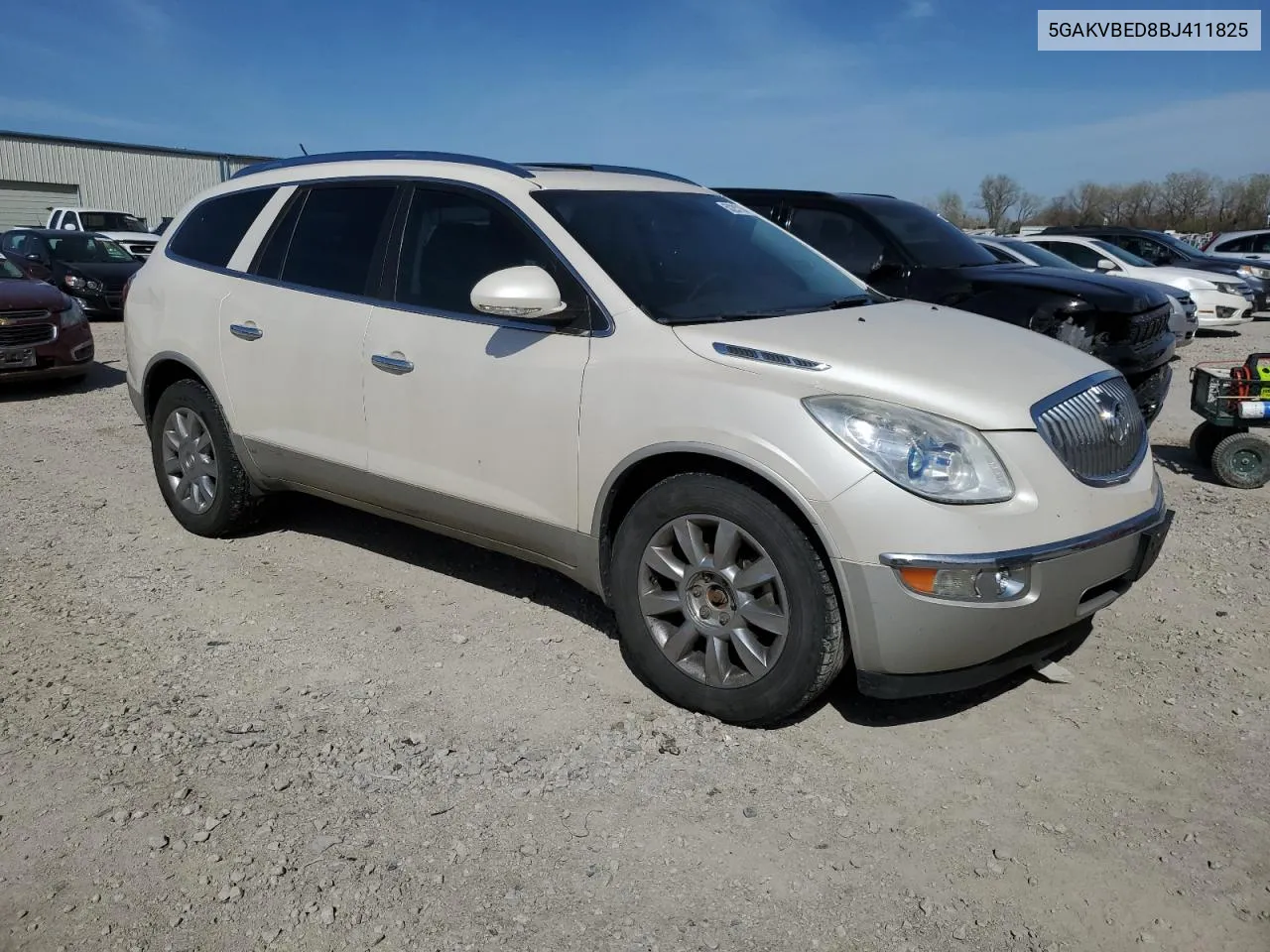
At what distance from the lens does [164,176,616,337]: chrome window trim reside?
12.1 ft

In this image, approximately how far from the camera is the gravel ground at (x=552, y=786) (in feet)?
8.43

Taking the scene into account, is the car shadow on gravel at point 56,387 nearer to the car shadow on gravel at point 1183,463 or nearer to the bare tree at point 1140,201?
the car shadow on gravel at point 1183,463

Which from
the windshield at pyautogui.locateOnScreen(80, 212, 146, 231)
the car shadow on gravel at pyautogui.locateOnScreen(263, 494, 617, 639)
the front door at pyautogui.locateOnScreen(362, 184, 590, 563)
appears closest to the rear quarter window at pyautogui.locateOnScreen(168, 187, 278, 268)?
the front door at pyautogui.locateOnScreen(362, 184, 590, 563)

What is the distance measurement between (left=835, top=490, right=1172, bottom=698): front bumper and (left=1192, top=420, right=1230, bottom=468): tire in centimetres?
427

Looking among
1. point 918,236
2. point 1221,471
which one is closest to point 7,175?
point 918,236

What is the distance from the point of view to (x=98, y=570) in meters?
4.97

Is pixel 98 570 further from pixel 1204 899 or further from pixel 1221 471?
pixel 1221 471

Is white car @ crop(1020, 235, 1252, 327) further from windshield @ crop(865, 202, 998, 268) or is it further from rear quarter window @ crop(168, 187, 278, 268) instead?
rear quarter window @ crop(168, 187, 278, 268)

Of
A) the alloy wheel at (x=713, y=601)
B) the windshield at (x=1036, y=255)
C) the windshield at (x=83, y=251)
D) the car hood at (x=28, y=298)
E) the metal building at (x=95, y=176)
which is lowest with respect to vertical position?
the alloy wheel at (x=713, y=601)

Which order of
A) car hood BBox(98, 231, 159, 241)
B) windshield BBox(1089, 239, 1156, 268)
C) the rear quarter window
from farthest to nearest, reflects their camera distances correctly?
1. car hood BBox(98, 231, 159, 241)
2. windshield BBox(1089, 239, 1156, 268)
3. the rear quarter window

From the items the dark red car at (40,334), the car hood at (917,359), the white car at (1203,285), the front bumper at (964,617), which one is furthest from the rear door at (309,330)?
the white car at (1203,285)

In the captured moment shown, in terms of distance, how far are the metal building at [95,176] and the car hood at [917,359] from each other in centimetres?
4055

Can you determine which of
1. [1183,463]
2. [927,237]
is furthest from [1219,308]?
[1183,463]

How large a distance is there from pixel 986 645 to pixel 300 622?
279cm
